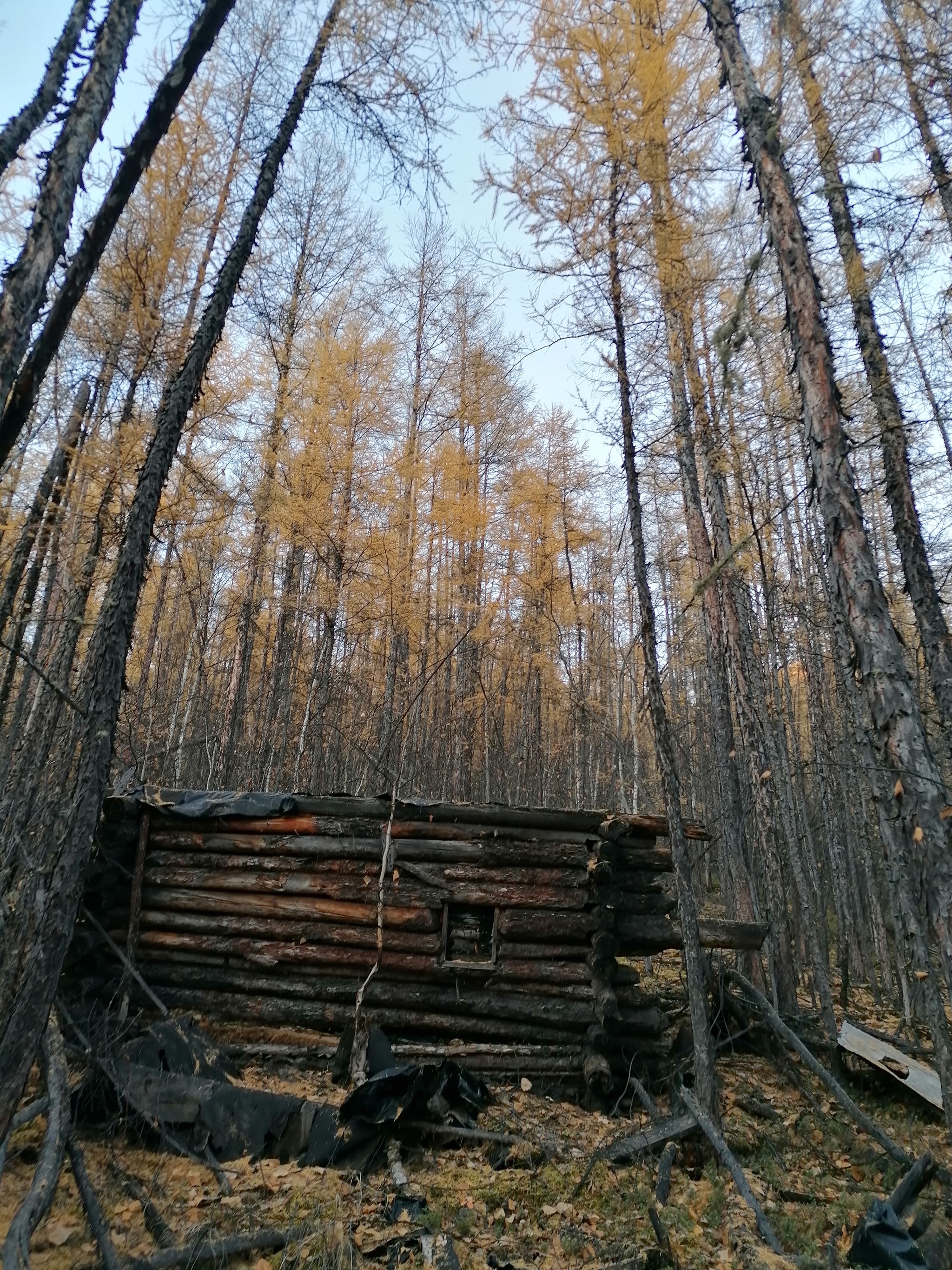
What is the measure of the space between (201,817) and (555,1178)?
16.9 ft

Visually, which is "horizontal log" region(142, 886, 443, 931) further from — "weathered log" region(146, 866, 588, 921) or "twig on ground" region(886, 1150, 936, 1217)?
"twig on ground" region(886, 1150, 936, 1217)

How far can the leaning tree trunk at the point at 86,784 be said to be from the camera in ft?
15.0

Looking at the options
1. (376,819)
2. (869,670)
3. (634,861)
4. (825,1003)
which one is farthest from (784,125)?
(825,1003)

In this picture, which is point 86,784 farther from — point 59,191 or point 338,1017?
point 59,191

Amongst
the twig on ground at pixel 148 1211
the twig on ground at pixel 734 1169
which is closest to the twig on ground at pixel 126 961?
the twig on ground at pixel 148 1211

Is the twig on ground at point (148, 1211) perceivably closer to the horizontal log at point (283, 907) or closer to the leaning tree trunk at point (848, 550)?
the horizontal log at point (283, 907)

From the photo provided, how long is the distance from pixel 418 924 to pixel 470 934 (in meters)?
0.60

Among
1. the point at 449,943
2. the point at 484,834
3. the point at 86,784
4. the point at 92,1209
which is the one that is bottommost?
the point at 92,1209

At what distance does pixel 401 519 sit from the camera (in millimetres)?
16047

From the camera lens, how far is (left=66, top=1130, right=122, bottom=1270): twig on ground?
3420mm

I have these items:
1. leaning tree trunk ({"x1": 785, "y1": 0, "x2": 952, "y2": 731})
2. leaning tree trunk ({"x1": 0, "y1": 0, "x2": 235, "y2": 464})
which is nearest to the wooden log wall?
leaning tree trunk ({"x1": 785, "y1": 0, "x2": 952, "y2": 731})

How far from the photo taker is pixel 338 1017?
718 centimetres

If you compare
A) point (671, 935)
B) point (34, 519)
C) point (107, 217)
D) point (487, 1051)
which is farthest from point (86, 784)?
point (34, 519)

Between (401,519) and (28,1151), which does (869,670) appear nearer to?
(28,1151)
